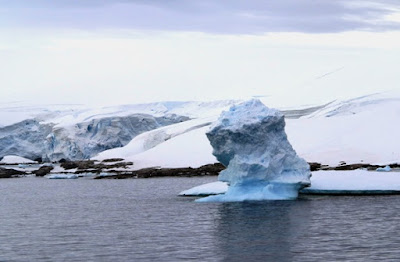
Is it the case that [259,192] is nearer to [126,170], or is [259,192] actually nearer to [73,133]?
[126,170]

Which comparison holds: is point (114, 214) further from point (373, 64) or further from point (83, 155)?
point (373, 64)

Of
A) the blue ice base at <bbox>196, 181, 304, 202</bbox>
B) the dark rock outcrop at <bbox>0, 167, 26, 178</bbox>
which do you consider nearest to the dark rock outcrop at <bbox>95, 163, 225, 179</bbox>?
the dark rock outcrop at <bbox>0, 167, 26, 178</bbox>

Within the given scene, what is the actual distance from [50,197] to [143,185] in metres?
9.06

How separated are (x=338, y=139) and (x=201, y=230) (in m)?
44.0

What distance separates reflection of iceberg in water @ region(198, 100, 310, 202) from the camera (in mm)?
35375

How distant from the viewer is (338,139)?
69.1 meters

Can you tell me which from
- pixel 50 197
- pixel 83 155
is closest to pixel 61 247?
pixel 50 197

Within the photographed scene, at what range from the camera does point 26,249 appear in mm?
24172

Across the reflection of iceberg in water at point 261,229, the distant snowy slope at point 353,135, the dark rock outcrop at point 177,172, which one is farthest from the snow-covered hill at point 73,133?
the reflection of iceberg in water at point 261,229

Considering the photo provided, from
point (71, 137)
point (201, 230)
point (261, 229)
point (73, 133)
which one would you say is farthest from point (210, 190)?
point (73, 133)

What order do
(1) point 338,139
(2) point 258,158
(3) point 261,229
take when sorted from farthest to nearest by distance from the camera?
(1) point 338,139 < (2) point 258,158 < (3) point 261,229

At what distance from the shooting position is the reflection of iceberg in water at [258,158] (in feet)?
116

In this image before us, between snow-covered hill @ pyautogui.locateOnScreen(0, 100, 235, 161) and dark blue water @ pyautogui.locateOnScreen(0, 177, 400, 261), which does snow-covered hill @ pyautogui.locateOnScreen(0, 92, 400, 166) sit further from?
dark blue water @ pyautogui.locateOnScreen(0, 177, 400, 261)

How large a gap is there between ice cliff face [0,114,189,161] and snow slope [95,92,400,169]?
12.5 metres
